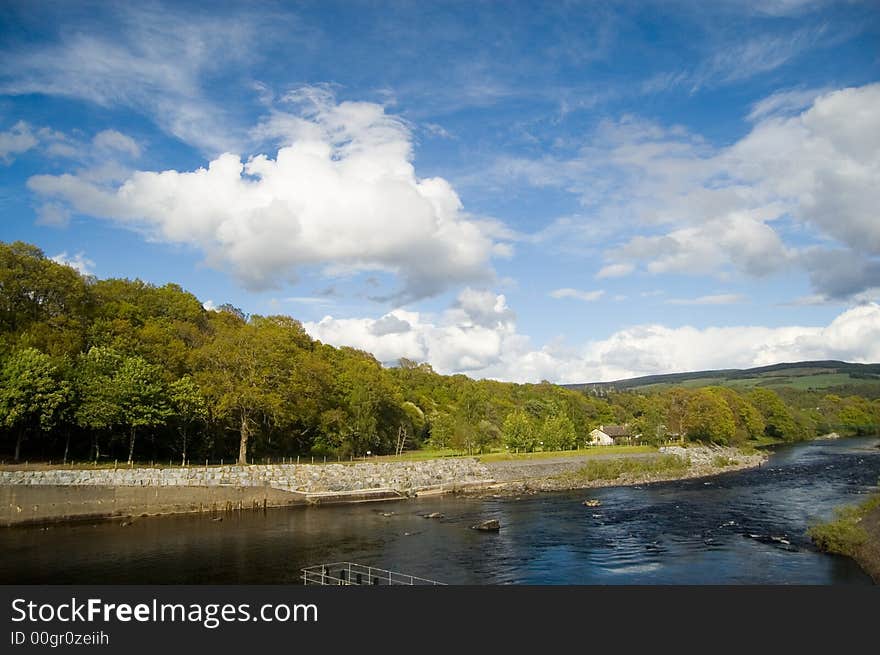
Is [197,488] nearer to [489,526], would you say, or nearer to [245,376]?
[245,376]

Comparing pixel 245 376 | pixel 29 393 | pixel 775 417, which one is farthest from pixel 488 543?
pixel 775 417

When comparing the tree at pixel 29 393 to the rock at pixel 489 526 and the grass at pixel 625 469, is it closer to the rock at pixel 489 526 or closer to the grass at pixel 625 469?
the rock at pixel 489 526

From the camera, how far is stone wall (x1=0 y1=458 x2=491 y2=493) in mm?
47219

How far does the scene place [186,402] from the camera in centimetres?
5988

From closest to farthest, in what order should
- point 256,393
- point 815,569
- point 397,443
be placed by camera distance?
point 815,569 < point 256,393 < point 397,443

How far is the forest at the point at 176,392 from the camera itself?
52.8 m

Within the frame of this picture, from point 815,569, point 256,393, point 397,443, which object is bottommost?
point 815,569

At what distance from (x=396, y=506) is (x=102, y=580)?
28.4 meters

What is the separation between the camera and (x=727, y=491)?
58.8 meters

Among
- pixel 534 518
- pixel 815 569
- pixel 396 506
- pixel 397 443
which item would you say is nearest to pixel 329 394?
pixel 397 443

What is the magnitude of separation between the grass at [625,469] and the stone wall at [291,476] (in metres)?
11.0

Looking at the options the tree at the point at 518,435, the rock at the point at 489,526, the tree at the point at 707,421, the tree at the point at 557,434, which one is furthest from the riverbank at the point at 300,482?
the rock at the point at 489,526

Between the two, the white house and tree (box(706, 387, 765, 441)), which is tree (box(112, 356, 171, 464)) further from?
tree (box(706, 387, 765, 441))
